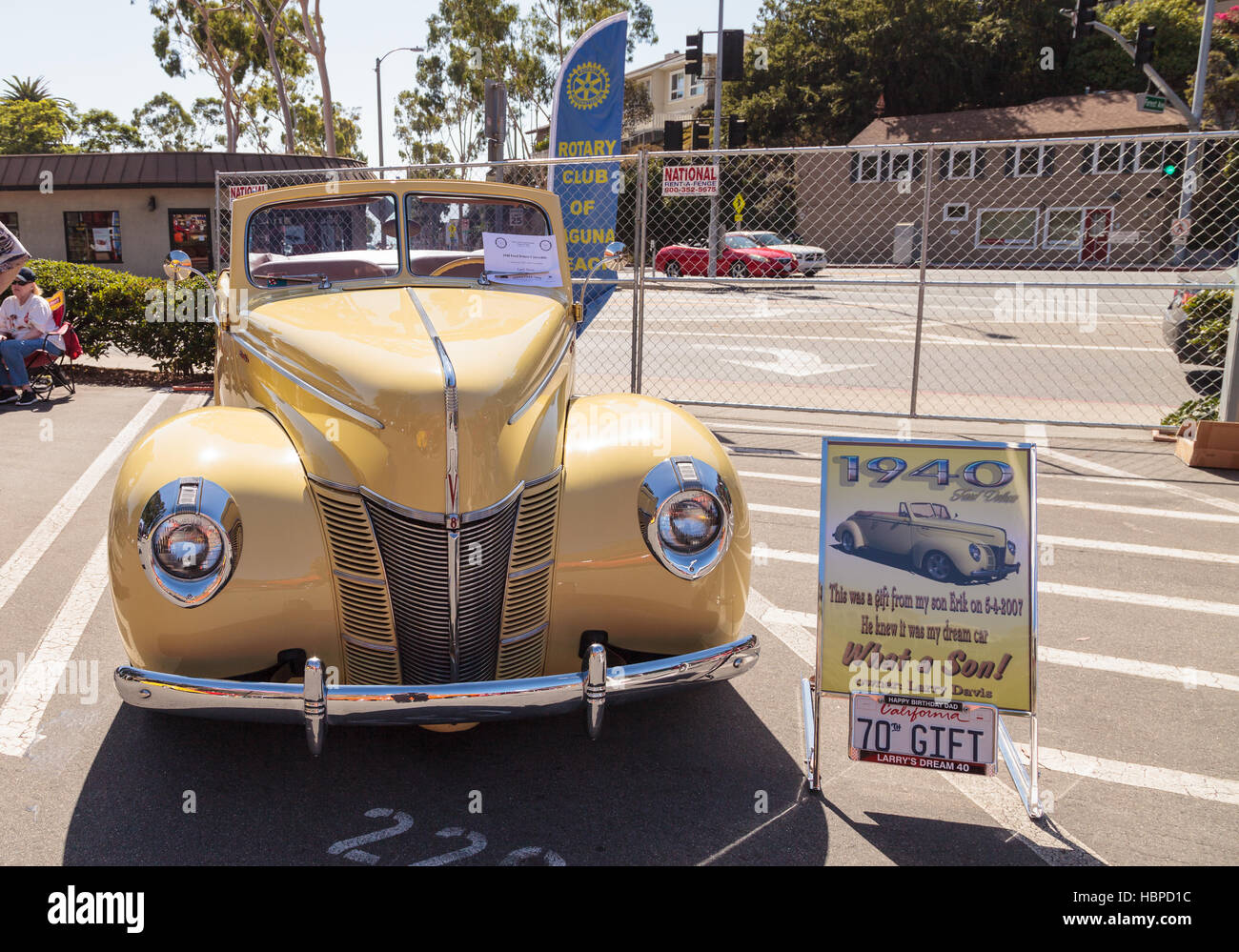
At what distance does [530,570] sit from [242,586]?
2.88 ft

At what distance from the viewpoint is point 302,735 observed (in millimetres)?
3525

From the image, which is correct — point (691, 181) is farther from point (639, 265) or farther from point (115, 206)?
point (115, 206)

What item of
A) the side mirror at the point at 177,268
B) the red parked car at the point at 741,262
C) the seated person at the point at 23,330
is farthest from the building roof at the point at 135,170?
the side mirror at the point at 177,268

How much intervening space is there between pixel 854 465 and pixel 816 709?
0.84 m

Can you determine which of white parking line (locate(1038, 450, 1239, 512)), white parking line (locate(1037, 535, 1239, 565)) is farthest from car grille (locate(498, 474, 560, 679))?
white parking line (locate(1038, 450, 1239, 512))

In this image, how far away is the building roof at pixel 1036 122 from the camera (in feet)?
125

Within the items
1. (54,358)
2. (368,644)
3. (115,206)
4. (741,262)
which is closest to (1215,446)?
(368,644)

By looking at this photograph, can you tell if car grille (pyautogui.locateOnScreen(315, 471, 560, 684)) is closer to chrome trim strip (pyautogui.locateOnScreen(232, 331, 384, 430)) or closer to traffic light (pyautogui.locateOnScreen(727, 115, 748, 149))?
chrome trim strip (pyautogui.locateOnScreen(232, 331, 384, 430))

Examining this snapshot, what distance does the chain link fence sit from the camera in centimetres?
877

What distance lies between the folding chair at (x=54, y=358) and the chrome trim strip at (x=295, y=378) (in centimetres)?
692

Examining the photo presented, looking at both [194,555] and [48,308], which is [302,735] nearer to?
[194,555]

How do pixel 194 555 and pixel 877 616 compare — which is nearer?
pixel 194 555

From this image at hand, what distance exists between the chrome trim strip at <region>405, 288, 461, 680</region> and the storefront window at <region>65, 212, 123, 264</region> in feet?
80.7
